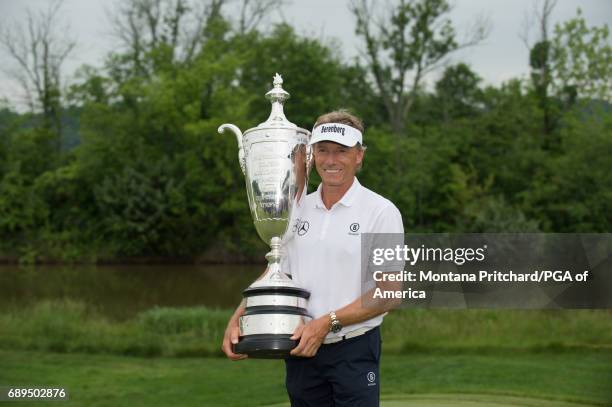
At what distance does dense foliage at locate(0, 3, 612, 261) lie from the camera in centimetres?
3388

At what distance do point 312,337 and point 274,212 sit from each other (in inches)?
24.5

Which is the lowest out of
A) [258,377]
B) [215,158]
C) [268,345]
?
[258,377]

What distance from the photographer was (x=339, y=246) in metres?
3.15

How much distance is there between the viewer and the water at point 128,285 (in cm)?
2343

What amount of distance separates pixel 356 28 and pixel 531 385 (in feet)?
103

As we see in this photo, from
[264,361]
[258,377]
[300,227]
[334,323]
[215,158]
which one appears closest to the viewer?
[334,323]

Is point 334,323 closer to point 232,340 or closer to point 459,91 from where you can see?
point 232,340

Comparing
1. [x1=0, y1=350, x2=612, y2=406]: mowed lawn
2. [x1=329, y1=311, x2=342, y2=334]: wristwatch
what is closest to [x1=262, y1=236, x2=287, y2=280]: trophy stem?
[x1=329, y1=311, x2=342, y2=334]: wristwatch

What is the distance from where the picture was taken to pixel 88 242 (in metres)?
35.0

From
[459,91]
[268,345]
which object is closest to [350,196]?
[268,345]

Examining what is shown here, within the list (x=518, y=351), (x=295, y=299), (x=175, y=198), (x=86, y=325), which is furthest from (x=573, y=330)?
(x=175, y=198)

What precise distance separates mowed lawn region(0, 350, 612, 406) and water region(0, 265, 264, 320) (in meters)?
8.43

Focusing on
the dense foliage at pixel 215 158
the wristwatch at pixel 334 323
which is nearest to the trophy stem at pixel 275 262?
the wristwatch at pixel 334 323

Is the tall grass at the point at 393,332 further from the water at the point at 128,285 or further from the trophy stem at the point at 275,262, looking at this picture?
the trophy stem at the point at 275,262
